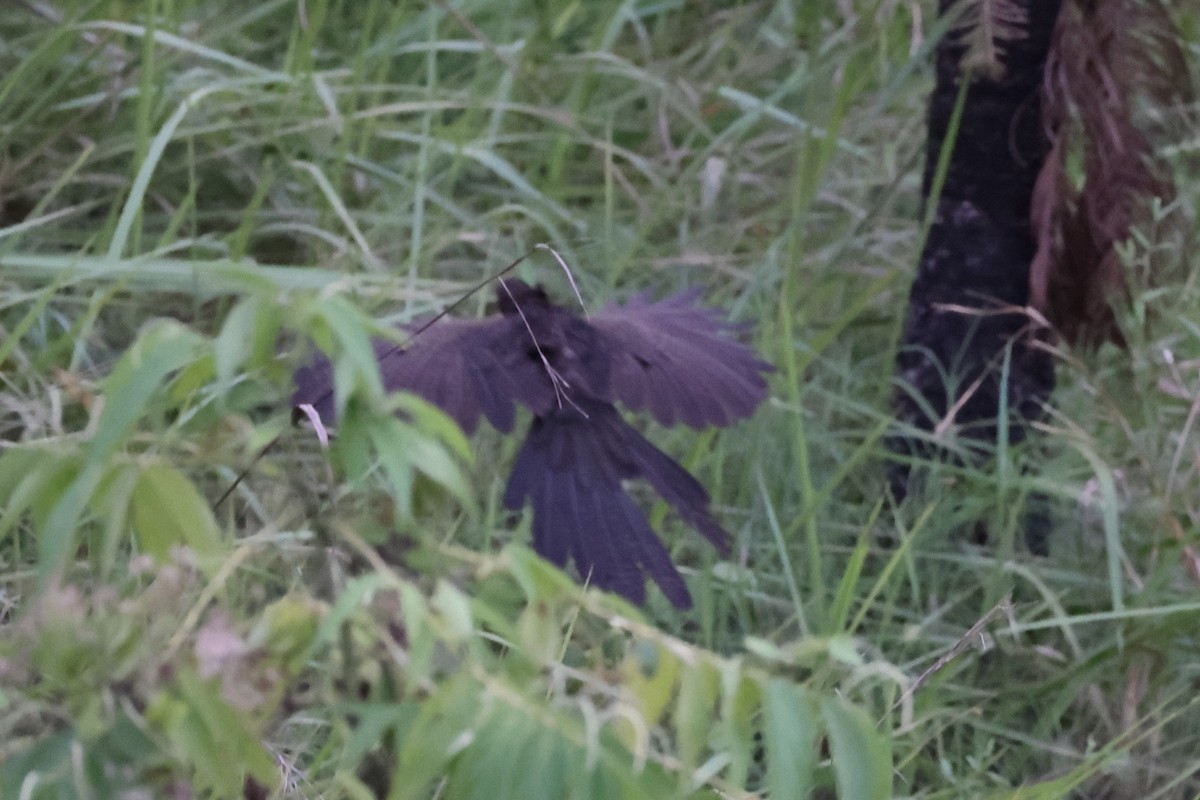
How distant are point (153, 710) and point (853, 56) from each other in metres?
1.55

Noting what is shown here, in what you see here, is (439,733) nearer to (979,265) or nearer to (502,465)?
(502,465)

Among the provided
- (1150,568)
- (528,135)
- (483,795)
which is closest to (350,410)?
(483,795)

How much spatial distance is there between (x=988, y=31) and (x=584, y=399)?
505 millimetres

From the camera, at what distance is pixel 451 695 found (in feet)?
1.65

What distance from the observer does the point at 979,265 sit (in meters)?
1.32

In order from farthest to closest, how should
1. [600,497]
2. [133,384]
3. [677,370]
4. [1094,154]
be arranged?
[1094,154]
[677,370]
[600,497]
[133,384]

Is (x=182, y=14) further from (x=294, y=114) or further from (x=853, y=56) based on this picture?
(x=853, y=56)

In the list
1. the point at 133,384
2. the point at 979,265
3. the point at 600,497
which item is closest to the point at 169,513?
the point at 133,384

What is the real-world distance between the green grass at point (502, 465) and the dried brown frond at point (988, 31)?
23 centimetres

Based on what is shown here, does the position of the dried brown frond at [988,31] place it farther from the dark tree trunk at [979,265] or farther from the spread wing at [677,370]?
the spread wing at [677,370]

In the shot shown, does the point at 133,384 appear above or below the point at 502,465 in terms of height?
above

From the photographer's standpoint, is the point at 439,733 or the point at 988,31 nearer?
the point at 439,733

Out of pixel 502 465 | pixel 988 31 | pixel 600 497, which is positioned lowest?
pixel 502 465

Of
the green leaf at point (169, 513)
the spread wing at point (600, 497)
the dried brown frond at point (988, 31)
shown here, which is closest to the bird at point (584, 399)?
the spread wing at point (600, 497)
